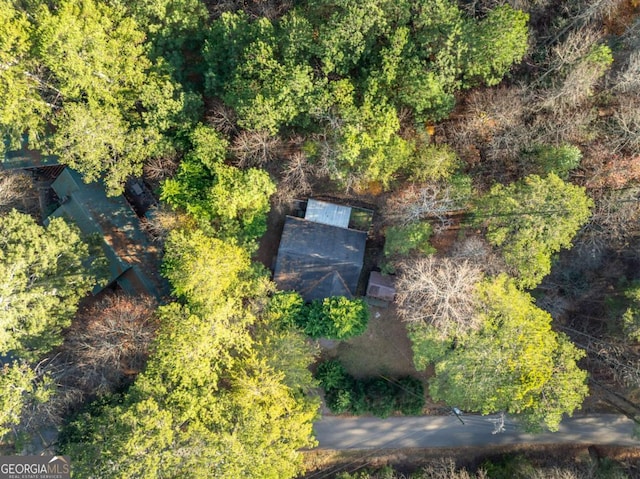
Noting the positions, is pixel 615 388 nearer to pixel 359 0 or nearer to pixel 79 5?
pixel 359 0

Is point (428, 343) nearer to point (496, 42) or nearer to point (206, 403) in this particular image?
point (206, 403)

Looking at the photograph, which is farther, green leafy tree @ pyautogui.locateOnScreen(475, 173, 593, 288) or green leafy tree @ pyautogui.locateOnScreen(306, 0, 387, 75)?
green leafy tree @ pyautogui.locateOnScreen(475, 173, 593, 288)

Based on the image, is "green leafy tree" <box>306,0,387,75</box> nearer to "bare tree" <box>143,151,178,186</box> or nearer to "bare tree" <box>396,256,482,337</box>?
"bare tree" <box>143,151,178,186</box>

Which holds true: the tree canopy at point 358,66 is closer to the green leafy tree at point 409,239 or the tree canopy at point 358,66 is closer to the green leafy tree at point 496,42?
the green leafy tree at point 496,42

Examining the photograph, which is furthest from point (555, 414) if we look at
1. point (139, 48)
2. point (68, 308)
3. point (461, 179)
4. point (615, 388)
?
point (139, 48)

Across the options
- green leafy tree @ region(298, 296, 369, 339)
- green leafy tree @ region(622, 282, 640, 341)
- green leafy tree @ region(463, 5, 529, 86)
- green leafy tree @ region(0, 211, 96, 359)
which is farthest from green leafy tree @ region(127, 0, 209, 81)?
green leafy tree @ region(622, 282, 640, 341)

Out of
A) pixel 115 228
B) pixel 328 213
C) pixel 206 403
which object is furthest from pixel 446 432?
pixel 115 228
